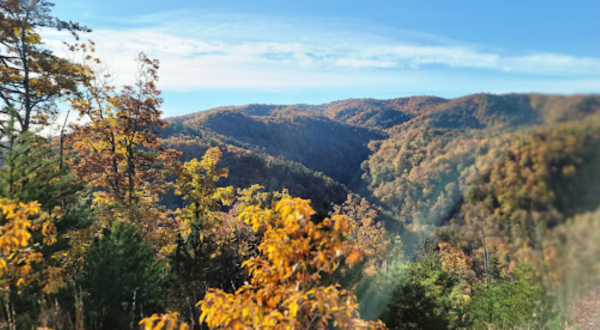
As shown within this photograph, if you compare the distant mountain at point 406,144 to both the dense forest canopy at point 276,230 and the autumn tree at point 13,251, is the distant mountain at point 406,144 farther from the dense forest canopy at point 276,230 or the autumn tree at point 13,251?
the autumn tree at point 13,251

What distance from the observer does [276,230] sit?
2574 mm

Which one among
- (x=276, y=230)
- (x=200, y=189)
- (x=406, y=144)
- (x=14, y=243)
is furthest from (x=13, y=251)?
(x=406, y=144)

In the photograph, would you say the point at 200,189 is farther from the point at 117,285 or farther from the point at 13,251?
the point at 13,251

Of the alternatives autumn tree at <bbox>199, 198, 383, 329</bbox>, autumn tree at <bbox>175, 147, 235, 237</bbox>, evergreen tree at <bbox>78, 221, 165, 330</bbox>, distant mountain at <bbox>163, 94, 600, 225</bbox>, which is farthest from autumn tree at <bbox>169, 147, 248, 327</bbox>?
distant mountain at <bbox>163, 94, 600, 225</bbox>

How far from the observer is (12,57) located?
30.8 ft

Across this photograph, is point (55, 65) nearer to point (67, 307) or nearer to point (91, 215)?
point (91, 215)

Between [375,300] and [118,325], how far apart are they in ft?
13.1

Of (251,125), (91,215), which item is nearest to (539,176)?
(91,215)

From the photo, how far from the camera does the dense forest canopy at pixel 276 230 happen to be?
229cm

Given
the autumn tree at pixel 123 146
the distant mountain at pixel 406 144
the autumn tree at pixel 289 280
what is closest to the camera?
the autumn tree at pixel 289 280

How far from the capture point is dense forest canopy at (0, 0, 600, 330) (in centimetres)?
229

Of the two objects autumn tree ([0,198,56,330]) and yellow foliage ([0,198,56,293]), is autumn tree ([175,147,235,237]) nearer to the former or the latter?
autumn tree ([0,198,56,330])

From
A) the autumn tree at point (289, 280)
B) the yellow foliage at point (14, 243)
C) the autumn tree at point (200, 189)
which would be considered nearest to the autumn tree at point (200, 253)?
the autumn tree at point (200, 189)

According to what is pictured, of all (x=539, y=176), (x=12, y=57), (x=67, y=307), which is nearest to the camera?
(x=539, y=176)
